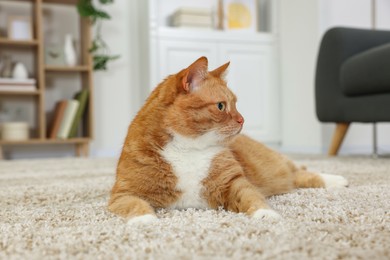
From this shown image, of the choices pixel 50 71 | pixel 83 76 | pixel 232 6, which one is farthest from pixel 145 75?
pixel 232 6

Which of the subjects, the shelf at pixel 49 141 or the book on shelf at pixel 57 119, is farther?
the book on shelf at pixel 57 119

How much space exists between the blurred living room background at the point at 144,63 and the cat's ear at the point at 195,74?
226 centimetres

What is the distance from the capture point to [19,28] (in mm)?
3283

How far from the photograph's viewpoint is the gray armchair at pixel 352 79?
2084 millimetres

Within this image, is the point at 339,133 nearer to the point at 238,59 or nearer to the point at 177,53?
the point at 238,59

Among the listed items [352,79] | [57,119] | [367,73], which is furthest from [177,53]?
[367,73]

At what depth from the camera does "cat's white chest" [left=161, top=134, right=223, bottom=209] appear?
88 cm

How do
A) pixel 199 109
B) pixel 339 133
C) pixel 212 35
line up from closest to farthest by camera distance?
pixel 199 109 < pixel 339 133 < pixel 212 35

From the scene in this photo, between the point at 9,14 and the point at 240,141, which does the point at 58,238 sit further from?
the point at 9,14

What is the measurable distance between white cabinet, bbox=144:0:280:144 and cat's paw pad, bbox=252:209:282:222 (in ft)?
8.77

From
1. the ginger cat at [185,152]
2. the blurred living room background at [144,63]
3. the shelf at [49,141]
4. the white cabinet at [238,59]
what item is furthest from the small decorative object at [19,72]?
the ginger cat at [185,152]

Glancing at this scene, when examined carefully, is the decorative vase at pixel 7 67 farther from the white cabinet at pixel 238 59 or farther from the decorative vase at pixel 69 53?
the white cabinet at pixel 238 59

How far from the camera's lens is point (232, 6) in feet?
12.6

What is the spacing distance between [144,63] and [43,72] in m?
0.79
